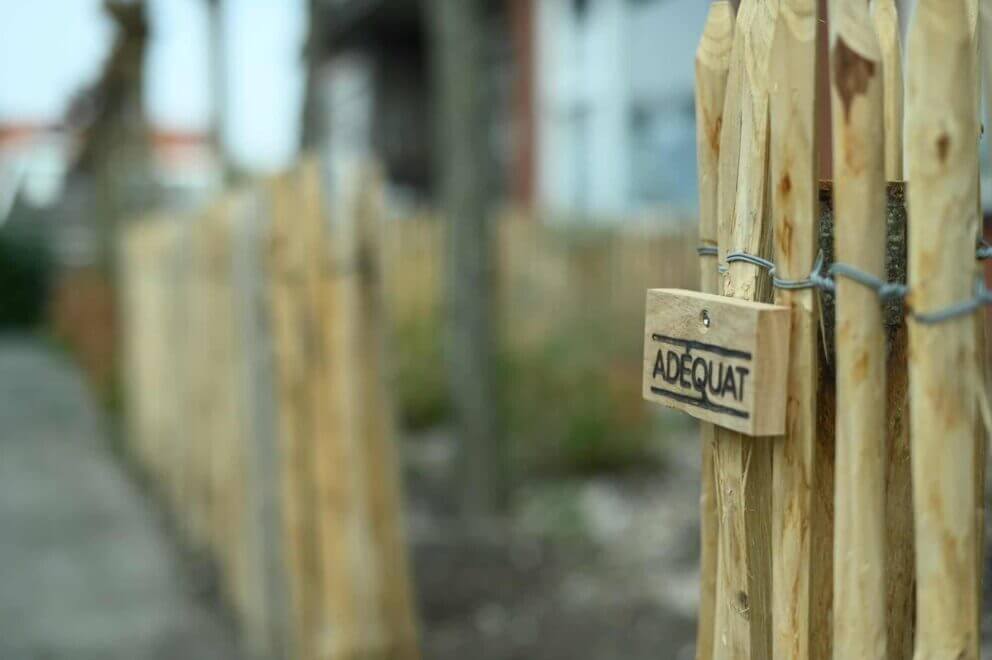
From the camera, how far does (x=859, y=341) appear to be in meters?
1.62

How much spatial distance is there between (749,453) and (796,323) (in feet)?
0.73

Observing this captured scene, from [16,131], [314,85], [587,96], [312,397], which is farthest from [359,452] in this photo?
[16,131]

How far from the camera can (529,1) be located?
13.1 metres

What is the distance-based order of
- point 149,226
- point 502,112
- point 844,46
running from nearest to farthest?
point 844,46 < point 149,226 < point 502,112

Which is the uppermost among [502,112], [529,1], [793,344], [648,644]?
[529,1]

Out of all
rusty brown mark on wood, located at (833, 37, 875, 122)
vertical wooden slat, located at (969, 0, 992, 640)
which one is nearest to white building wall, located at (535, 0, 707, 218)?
vertical wooden slat, located at (969, 0, 992, 640)

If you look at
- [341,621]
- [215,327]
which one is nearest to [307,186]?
[341,621]

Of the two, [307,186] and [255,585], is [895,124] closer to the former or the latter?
[307,186]

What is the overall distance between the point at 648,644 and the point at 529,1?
10119 millimetres

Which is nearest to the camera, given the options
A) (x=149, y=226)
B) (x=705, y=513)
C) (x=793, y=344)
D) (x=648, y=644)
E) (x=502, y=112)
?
(x=793, y=344)

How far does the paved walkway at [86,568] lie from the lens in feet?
15.9

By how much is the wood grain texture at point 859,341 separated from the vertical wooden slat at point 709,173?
0.31 m

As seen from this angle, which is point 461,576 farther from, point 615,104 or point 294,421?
point 615,104

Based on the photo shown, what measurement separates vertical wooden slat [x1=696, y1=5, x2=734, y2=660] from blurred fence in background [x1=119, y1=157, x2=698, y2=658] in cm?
173
